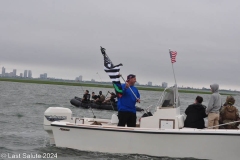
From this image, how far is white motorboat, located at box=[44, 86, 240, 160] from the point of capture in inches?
351

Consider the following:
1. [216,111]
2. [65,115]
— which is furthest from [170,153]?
[65,115]

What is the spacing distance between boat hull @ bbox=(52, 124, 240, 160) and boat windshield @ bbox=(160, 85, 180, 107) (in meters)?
1.07

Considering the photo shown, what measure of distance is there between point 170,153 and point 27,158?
349cm

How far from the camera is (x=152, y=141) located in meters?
9.29

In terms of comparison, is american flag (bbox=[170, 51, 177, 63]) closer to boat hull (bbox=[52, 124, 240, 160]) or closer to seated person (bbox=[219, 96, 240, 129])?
seated person (bbox=[219, 96, 240, 129])

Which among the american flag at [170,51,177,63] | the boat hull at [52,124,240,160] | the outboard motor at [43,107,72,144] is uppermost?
the american flag at [170,51,177,63]

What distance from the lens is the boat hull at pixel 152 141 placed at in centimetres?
889

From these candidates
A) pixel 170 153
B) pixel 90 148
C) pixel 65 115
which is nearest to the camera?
pixel 170 153

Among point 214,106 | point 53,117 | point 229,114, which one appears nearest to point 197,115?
point 214,106

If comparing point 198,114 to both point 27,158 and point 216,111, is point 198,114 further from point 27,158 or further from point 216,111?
point 27,158

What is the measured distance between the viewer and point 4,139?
40.0 ft

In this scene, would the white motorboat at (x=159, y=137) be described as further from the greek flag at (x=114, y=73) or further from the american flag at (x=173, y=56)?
the greek flag at (x=114, y=73)

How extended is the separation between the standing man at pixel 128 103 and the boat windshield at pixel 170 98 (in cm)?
75

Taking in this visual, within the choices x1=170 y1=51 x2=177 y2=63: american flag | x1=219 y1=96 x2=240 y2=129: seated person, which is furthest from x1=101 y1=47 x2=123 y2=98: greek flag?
x1=219 y1=96 x2=240 y2=129: seated person
